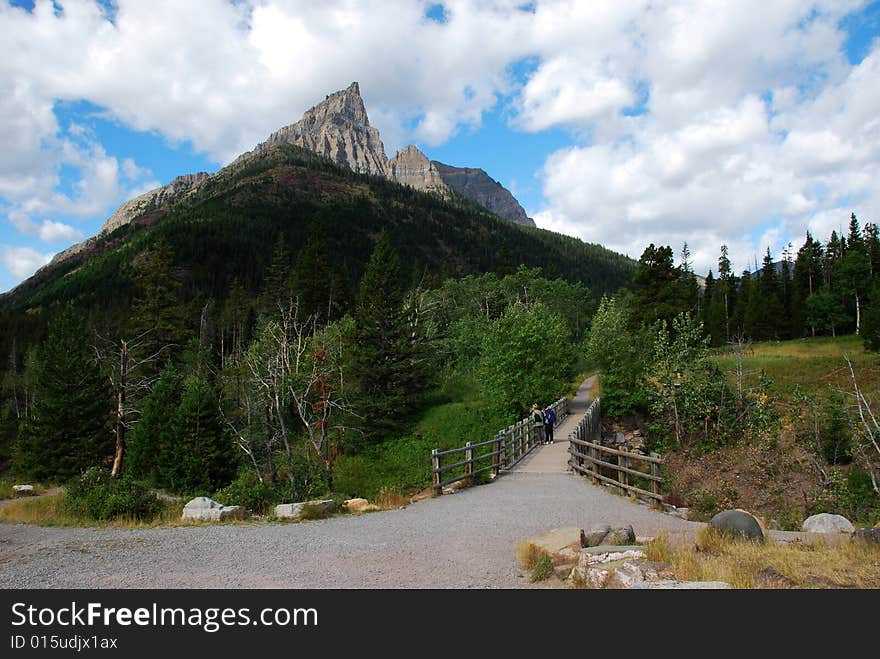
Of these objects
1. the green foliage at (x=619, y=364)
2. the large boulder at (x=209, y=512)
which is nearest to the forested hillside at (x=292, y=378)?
the large boulder at (x=209, y=512)

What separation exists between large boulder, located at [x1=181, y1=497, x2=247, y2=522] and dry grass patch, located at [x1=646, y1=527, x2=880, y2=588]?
8.39 meters

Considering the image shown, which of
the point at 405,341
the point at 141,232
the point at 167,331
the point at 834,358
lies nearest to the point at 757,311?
the point at 834,358

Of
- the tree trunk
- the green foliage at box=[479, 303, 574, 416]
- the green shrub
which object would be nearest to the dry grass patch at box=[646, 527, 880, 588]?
the green shrub

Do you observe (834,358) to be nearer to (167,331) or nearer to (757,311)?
(757,311)

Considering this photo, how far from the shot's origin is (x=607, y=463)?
49.8ft

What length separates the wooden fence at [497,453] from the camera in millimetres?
15125

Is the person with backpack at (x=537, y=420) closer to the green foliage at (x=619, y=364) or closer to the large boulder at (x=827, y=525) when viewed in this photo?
the green foliage at (x=619, y=364)

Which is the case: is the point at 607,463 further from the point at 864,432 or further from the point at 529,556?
the point at 529,556

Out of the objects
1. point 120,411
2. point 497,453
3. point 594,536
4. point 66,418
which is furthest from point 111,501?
point 66,418

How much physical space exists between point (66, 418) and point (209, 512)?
94.1ft

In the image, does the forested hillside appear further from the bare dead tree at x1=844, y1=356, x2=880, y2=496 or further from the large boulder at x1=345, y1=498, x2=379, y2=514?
the bare dead tree at x1=844, y1=356, x2=880, y2=496

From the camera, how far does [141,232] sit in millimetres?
155750

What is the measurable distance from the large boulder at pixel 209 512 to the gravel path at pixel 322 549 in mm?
782

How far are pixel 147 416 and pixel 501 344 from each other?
20.0 metres
